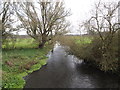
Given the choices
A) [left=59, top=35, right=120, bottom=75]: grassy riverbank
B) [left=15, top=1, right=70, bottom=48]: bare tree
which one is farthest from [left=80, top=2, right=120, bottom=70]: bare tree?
[left=15, top=1, right=70, bottom=48]: bare tree

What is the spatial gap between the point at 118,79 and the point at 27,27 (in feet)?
56.5

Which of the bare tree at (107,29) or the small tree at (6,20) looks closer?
the bare tree at (107,29)

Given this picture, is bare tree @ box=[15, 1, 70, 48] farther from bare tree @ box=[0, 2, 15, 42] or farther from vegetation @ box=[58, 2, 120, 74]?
vegetation @ box=[58, 2, 120, 74]

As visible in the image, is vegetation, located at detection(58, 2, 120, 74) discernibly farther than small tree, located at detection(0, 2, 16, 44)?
No

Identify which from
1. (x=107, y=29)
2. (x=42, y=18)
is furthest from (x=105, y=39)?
(x=42, y=18)

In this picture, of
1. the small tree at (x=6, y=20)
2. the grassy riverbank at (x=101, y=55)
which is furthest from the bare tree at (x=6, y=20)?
the grassy riverbank at (x=101, y=55)

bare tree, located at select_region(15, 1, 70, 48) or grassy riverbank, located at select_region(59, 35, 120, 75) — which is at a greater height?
bare tree, located at select_region(15, 1, 70, 48)

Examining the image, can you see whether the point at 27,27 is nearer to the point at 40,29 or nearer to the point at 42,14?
the point at 40,29

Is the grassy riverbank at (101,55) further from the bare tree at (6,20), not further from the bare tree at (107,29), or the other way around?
the bare tree at (6,20)

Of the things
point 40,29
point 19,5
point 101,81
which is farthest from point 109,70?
point 19,5

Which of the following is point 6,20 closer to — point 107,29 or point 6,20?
point 6,20

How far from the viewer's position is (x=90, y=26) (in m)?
11.0

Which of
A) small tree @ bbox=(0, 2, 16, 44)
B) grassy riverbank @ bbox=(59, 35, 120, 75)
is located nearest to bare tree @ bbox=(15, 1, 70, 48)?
small tree @ bbox=(0, 2, 16, 44)

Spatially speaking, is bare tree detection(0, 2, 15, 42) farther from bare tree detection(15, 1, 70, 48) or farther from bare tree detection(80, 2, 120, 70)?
bare tree detection(80, 2, 120, 70)
